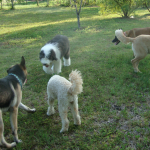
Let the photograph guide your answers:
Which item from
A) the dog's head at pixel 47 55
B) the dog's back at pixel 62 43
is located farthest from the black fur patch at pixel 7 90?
the dog's back at pixel 62 43

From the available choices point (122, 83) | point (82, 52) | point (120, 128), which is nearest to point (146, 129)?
point (120, 128)

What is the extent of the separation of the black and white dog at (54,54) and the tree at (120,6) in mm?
10852

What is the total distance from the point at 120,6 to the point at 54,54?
12.2 metres

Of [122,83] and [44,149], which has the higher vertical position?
[122,83]

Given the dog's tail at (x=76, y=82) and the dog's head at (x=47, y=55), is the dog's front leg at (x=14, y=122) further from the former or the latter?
the dog's head at (x=47, y=55)

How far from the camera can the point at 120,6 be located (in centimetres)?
1440

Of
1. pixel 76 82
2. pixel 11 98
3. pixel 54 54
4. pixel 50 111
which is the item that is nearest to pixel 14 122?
pixel 11 98

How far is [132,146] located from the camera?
259 centimetres

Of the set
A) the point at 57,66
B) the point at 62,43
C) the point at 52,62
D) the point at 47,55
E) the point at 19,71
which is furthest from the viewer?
the point at 62,43

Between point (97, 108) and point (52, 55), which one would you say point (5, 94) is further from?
point (52, 55)

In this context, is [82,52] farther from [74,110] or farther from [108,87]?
[74,110]

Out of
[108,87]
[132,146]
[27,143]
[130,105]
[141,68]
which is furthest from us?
[141,68]

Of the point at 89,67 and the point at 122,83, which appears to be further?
the point at 89,67

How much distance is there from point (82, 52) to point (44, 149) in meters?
5.35
